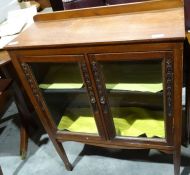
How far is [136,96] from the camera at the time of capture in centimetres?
124

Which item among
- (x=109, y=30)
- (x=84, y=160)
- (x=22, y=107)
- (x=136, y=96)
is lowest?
(x=84, y=160)

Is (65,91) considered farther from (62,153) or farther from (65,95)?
(62,153)

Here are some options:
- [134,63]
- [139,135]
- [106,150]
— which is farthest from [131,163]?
[134,63]

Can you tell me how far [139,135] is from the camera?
1276 millimetres

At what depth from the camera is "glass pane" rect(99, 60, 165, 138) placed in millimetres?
1084

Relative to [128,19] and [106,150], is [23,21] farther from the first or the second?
[106,150]

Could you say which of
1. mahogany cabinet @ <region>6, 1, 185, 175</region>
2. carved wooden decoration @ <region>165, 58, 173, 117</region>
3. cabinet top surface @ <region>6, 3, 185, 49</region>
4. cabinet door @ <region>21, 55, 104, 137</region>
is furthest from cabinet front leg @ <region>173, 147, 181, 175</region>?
cabinet top surface @ <region>6, 3, 185, 49</region>

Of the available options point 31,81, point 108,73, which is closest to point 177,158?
point 108,73

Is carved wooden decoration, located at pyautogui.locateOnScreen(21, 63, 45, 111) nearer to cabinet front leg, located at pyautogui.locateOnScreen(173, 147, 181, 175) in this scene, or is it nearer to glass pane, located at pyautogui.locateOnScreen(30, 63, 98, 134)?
glass pane, located at pyautogui.locateOnScreen(30, 63, 98, 134)

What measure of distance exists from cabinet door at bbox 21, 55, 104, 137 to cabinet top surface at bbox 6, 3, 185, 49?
0.07 m

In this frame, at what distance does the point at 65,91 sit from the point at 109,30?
1.27ft

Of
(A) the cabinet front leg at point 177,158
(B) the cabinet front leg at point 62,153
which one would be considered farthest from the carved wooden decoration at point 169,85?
(B) the cabinet front leg at point 62,153

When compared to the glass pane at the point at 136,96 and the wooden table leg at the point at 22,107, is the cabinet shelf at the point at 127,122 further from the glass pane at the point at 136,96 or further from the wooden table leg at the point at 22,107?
the wooden table leg at the point at 22,107

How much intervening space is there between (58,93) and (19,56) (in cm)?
28
